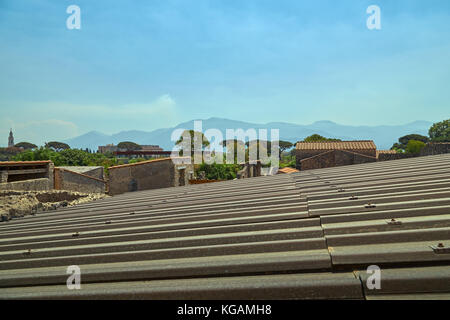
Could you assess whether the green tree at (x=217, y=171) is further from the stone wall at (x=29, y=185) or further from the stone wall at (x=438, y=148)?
the stone wall at (x=438, y=148)

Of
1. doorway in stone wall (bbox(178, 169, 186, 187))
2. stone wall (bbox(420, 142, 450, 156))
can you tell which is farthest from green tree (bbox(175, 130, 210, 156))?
stone wall (bbox(420, 142, 450, 156))

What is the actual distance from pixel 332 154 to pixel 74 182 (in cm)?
1421

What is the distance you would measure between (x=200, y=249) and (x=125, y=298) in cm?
75

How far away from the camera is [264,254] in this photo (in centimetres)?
222

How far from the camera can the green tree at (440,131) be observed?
201ft

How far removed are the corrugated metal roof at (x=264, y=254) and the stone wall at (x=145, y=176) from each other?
36.5 ft

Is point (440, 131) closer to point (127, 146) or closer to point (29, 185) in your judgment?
point (29, 185)

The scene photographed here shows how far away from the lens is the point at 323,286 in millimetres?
1679

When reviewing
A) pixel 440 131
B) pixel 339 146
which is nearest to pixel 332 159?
pixel 339 146

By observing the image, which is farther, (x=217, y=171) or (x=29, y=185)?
(x=217, y=171)

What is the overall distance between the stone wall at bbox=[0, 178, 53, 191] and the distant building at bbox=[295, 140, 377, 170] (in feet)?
44.6

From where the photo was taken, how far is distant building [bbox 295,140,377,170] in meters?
17.2
